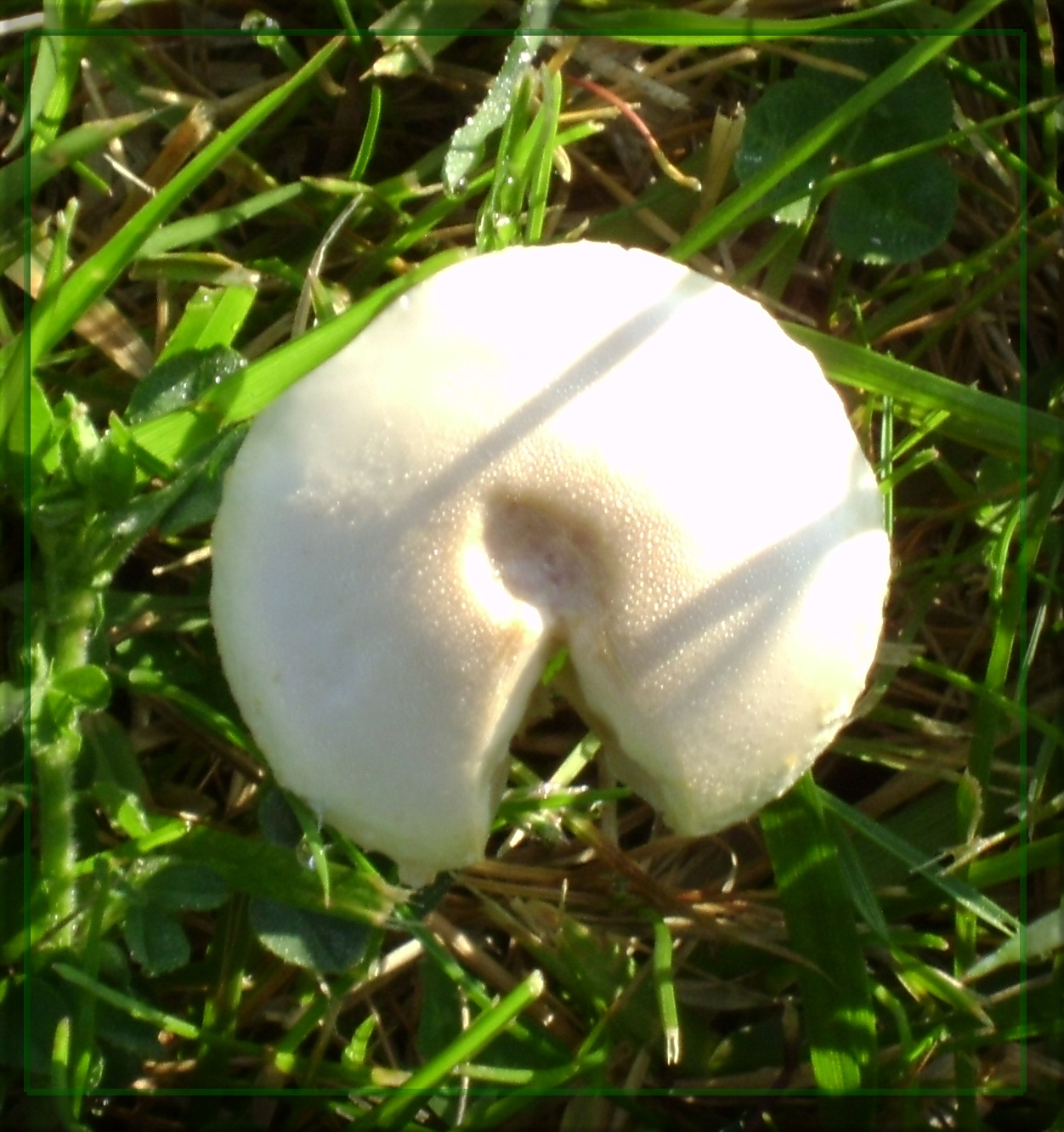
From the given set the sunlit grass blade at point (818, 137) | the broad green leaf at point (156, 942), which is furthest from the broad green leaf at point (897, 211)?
the broad green leaf at point (156, 942)

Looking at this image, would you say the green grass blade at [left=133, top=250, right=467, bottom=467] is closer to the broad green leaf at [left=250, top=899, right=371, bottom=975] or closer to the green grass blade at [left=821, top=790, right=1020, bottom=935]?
the broad green leaf at [left=250, top=899, right=371, bottom=975]

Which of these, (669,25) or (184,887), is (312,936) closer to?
(184,887)

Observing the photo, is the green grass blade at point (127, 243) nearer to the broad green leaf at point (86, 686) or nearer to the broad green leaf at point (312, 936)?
the broad green leaf at point (86, 686)

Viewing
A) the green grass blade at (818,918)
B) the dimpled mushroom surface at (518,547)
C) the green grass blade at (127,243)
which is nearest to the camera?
the dimpled mushroom surface at (518,547)

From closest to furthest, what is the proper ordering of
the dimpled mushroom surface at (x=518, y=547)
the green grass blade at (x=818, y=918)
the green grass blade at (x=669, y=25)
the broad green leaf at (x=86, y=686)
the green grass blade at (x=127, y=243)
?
the dimpled mushroom surface at (x=518, y=547)
the broad green leaf at (x=86, y=686)
the green grass blade at (x=127, y=243)
the green grass blade at (x=818, y=918)
the green grass blade at (x=669, y=25)

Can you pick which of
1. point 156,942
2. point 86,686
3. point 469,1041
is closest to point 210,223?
point 86,686

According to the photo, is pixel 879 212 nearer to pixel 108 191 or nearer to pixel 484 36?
pixel 484 36
